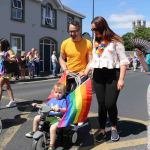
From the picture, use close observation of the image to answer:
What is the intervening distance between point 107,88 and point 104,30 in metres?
0.92

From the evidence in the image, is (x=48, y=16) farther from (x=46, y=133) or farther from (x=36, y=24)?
(x=46, y=133)

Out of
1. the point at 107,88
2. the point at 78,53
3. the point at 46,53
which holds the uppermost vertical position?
the point at 46,53

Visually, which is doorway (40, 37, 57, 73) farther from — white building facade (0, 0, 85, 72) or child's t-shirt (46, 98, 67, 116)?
child's t-shirt (46, 98, 67, 116)

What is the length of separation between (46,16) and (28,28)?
344cm

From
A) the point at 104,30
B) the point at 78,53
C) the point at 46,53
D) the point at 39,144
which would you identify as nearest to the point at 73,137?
the point at 39,144

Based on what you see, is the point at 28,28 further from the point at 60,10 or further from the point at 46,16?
the point at 60,10

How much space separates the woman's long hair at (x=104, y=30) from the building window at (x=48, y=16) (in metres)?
25.5

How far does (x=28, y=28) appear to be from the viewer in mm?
29109

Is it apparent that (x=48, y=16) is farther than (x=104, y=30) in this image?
Yes

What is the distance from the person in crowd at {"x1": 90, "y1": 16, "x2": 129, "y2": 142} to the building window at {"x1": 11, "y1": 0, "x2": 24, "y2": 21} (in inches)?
854

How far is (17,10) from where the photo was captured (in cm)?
2798

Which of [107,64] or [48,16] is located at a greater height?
[48,16]

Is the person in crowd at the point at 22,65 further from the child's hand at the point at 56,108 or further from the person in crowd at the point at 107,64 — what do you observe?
the child's hand at the point at 56,108

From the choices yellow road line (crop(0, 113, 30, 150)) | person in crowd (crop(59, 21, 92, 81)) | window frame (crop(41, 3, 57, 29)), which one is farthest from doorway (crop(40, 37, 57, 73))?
person in crowd (crop(59, 21, 92, 81))
